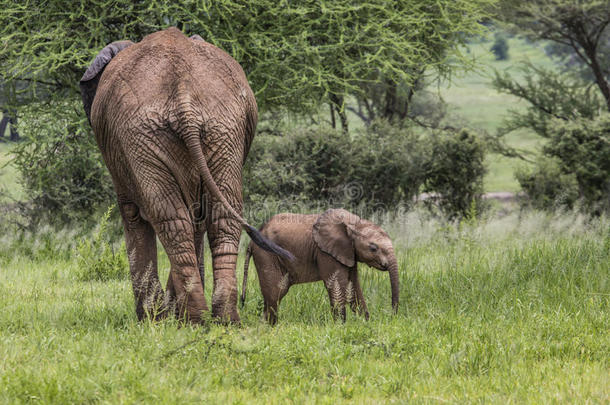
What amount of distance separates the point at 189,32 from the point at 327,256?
299 inches

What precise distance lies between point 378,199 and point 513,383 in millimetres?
10170

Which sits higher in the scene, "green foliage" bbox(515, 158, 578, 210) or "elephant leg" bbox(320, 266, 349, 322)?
"elephant leg" bbox(320, 266, 349, 322)

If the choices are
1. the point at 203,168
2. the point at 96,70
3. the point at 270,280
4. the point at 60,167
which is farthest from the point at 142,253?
the point at 60,167

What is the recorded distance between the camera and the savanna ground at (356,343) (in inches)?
159

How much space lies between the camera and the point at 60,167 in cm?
1210

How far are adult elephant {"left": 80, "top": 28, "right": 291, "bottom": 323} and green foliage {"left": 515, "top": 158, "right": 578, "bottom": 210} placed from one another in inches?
453

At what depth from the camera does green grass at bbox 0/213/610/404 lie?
405 centimetres

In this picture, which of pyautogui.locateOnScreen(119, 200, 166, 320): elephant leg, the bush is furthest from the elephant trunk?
the bush

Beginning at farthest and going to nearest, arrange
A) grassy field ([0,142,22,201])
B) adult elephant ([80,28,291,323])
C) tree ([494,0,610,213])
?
tree ([494,0,610,213])
grassy field ([0,142,22,201])
adult elephant ([80,28,291,323])

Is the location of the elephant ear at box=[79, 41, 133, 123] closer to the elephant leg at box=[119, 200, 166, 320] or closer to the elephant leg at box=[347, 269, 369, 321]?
the elephant leg at box=[119, 200, 166, 320]

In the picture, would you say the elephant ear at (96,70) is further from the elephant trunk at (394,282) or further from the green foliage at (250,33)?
the green foliage at (250,33)

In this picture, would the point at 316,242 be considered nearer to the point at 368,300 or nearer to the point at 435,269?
the point at 368,300

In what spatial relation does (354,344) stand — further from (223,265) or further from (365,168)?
(365,168)

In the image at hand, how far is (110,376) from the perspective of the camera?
3.98m
